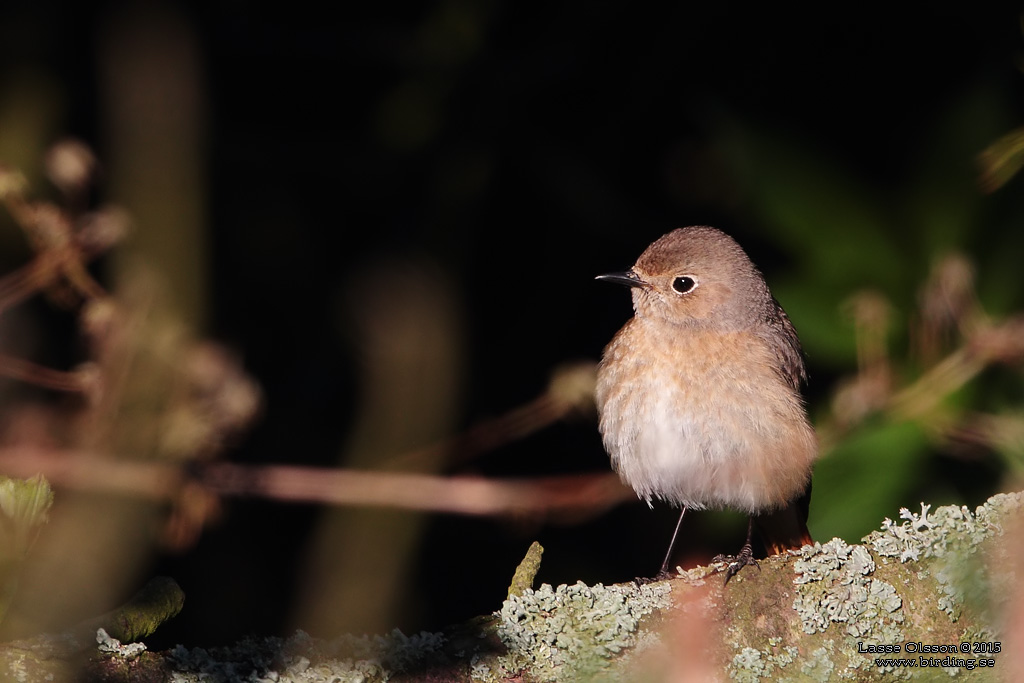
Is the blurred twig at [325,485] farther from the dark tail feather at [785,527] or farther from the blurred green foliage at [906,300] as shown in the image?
the blurred green foliage at [906,300]

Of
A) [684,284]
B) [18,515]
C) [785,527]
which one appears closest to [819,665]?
[18,515]

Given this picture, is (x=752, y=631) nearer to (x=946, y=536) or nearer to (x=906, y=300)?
(x=946, y=536)

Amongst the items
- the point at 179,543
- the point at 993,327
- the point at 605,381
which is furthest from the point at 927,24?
the point at 179,543

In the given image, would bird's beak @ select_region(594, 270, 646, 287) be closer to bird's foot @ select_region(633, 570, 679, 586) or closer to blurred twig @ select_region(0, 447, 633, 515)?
blurred twig @ select_region(0, 447, 633, 515)

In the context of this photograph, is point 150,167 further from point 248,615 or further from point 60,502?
point 248,615

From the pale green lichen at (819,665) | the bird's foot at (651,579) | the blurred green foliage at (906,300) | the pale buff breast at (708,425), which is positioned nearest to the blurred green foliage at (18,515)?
the bird's foot at (651,579)

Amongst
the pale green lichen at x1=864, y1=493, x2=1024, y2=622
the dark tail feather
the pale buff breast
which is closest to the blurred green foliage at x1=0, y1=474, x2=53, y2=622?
the pale green lichen at x1=864, y1=493, x2=1024, y2=622
